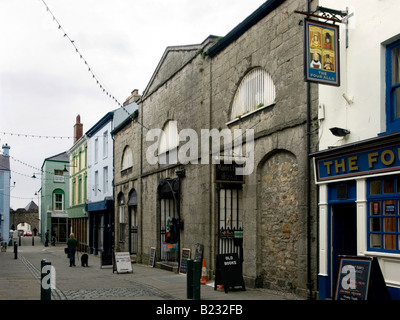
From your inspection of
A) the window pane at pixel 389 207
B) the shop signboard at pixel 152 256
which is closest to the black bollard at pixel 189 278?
the window pane at pixel 389 207

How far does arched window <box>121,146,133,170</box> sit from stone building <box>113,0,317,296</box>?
311 cm

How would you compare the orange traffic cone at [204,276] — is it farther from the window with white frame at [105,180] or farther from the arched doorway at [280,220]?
the window with white frame at [105,180]

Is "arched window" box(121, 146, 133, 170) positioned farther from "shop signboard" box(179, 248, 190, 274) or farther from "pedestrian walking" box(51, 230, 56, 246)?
"pedestrian walking" box(51, 230, 56, 246)

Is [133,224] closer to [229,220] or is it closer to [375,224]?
[229,220]

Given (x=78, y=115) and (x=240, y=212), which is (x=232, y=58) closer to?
(x=240, y=212)

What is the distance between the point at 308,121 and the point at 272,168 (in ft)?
6.78

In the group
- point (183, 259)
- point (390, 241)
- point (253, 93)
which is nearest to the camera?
point (390, 241)

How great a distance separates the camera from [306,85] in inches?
416

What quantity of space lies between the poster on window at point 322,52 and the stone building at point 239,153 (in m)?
1.12

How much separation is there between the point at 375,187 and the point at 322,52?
8.87 feet

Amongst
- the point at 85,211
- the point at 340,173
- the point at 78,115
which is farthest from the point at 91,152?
the point at 340,173

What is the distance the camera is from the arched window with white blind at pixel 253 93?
40.5 ft

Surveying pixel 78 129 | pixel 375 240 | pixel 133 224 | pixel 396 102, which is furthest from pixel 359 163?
pixel 78 129

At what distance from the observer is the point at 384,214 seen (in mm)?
8430
